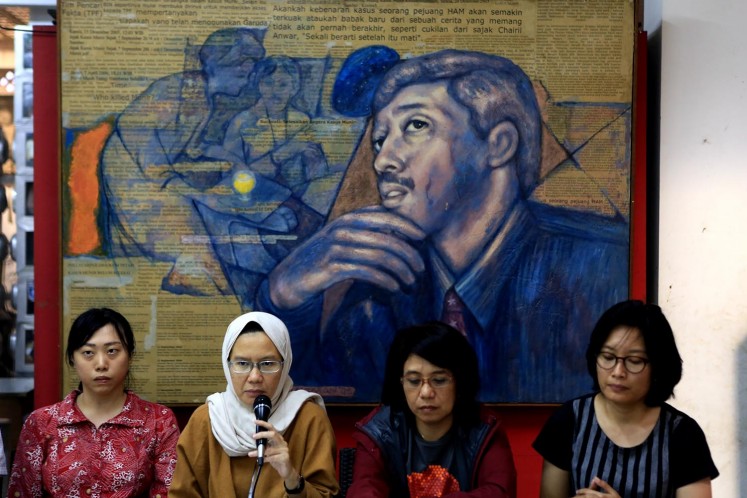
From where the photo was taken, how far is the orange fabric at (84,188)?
353 centimetres

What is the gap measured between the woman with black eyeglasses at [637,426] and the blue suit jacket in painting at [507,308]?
847 millimetres

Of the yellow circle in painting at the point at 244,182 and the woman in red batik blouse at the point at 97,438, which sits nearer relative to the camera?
the woman in red batik blouse at the point at 97,438

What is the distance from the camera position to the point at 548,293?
3611mm

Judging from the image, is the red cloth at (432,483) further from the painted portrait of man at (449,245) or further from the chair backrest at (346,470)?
the painted portrait of man at (449,245)

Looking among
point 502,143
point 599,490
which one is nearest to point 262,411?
point 599,490

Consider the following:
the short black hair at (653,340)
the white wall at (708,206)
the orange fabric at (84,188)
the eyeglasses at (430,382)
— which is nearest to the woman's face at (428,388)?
the eyeglasses at (430,382)

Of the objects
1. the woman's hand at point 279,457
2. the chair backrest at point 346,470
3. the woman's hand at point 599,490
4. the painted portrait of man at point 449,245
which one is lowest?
the chair backrest at point 346,470

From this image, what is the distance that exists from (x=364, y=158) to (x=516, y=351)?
38.7 inches

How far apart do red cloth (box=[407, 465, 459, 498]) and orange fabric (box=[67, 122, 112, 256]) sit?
1.62 meters

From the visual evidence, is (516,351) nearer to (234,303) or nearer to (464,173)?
(464,173)

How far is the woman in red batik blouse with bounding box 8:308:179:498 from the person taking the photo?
10.1ft

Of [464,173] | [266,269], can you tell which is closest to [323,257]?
[266,269]

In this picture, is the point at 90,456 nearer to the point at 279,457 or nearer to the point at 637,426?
the point at 279,457

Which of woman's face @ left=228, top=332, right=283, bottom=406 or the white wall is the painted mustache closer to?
woman's face @ left=228, top=332, right=283, bottom=406
